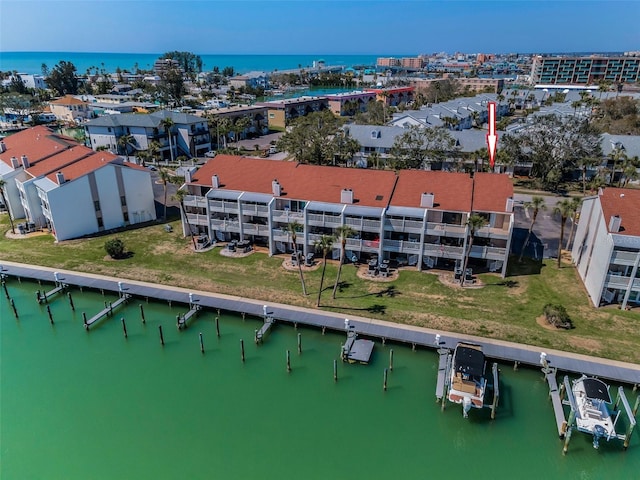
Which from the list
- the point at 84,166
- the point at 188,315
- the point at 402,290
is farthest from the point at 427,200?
the point at 84,166

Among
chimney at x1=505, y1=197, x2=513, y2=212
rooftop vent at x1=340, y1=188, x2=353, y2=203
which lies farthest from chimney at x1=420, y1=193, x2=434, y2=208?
rooftop vent at x1=340, y1=188, x2=353, y2=203

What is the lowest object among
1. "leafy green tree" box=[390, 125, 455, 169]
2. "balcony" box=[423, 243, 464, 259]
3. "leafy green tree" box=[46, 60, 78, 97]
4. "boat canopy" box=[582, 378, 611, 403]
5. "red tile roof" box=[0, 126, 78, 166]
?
"boat canopy" box=[582, 378, 611, 403]

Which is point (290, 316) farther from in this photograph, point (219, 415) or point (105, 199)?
point (105, 199)

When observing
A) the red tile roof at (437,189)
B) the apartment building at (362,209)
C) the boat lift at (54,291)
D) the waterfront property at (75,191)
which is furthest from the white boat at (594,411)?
the waterfront property at (75,191)

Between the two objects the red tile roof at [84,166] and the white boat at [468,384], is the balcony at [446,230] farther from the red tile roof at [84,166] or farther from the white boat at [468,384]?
the red tile roof at [84,166]

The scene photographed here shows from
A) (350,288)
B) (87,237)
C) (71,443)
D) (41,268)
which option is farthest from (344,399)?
(87,237)

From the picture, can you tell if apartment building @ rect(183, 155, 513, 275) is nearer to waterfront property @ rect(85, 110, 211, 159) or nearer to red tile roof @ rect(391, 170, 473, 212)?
red tile roof @ rect(391, 170, 473, 212)

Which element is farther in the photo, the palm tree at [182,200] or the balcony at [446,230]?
the palm tree at [182,200]
